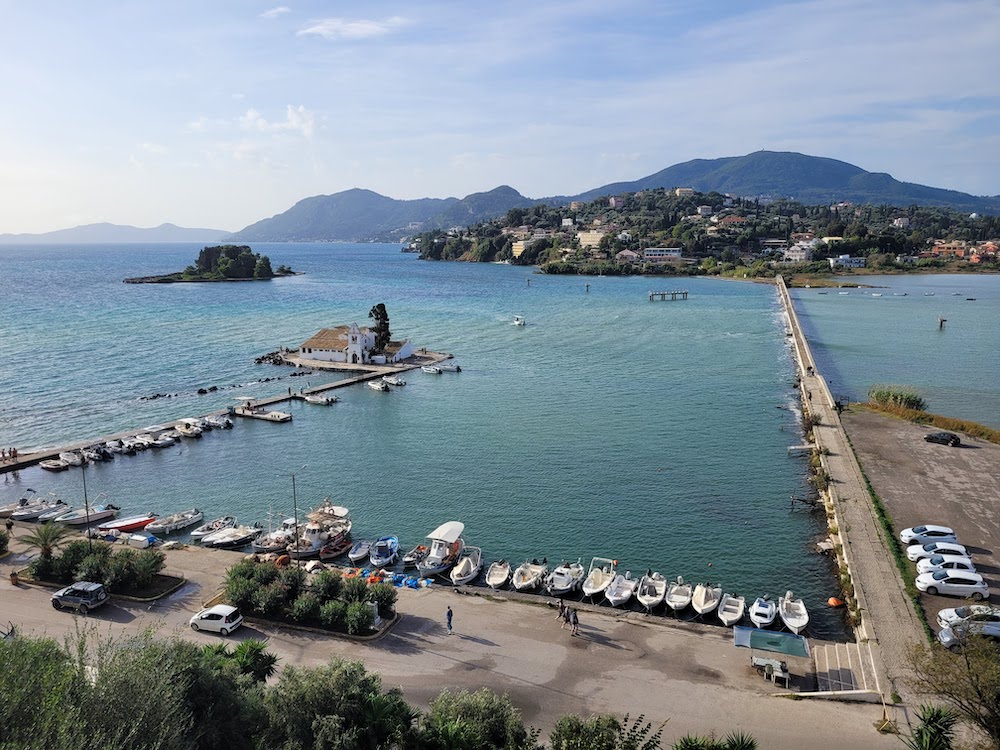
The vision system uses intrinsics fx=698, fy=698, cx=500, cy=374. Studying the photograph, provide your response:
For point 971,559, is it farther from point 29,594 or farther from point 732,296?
point 732,296

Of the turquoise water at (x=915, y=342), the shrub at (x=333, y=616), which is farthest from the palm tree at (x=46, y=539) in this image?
the turquoise water at (x=915, y=342)

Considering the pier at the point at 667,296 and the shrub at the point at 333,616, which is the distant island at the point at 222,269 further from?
the shrub at the point at 333,616

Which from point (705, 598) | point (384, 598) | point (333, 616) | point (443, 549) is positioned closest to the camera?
point (333, 616)

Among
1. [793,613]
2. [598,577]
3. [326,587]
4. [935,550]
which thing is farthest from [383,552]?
[935,550]

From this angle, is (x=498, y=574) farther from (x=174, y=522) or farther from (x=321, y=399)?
(x=321, y=399)

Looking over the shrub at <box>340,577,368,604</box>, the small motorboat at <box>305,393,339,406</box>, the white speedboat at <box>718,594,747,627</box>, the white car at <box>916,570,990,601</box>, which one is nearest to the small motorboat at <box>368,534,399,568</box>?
the shrub at <box>340,577,368,604</box>

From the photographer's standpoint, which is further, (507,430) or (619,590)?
(507,430)
